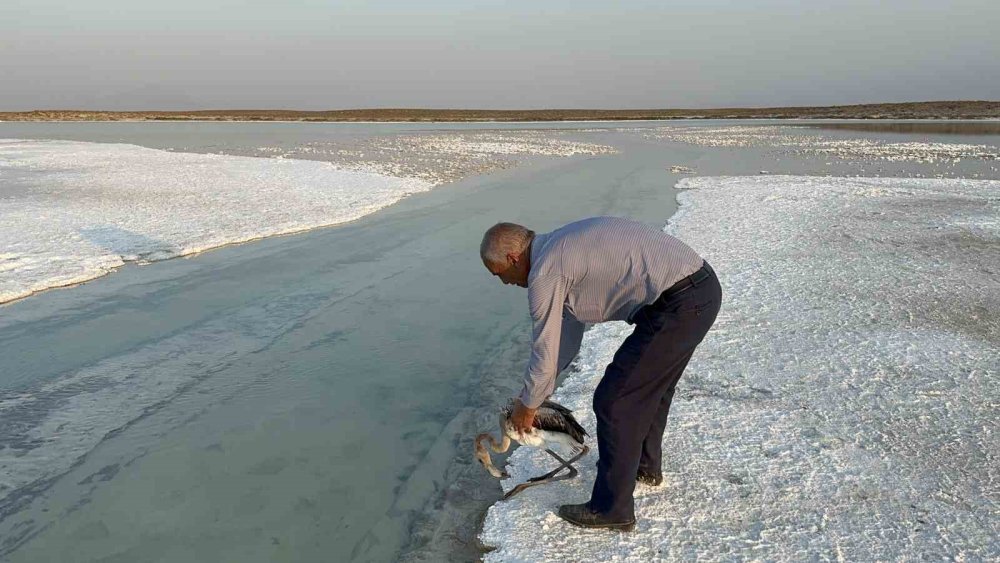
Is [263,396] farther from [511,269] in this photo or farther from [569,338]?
[511,269]

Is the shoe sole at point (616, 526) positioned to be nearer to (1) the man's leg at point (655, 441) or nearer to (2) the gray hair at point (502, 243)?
(1) the man's leg at point (655, 441)

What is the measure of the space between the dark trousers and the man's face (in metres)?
0.52

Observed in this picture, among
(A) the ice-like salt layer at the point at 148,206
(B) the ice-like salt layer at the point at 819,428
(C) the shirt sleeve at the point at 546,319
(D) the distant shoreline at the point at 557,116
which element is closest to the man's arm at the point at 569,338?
(C) the shirt sleeve at the point at 546,319

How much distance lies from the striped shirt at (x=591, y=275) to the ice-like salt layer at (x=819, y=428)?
1.06m

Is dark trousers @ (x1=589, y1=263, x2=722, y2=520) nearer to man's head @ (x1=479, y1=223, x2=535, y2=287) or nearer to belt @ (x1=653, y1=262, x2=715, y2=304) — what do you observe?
belt @ (x1=653, y1=262, x2=715, y2=304)

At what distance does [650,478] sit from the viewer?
3.67m

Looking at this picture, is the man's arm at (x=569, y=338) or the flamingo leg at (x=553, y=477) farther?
the flamingo leg at (x=553, y=477)

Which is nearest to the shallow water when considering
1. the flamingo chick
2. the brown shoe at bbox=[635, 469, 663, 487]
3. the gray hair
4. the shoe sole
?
the flamingo chick

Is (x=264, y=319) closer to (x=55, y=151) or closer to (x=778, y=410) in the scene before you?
(x=778, y=410)

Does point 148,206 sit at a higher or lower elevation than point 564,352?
lower

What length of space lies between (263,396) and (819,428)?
3655 mm

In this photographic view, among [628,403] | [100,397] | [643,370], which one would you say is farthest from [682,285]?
[100,397]

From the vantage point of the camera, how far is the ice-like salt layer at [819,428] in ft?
10.7

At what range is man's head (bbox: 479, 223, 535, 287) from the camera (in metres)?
2.81
